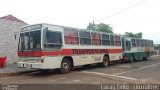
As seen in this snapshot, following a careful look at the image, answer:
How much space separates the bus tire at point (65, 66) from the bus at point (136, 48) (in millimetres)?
10792

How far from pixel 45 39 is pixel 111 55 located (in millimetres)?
9103

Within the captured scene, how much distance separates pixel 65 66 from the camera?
15711 mm

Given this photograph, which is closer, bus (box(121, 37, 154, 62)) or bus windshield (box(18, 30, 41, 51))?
bus windshield (box(18, 30, 41, 51))

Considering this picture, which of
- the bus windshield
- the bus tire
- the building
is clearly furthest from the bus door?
the bus windshield

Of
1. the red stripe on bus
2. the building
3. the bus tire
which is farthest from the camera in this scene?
the building

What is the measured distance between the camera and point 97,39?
19906 mm

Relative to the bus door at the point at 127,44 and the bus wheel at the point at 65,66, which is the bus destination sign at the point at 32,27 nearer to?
the bus wheel at the point at 65,66

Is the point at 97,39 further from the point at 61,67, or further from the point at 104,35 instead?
the point at 61,67

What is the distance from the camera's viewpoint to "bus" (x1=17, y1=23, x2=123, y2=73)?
14.1 metres

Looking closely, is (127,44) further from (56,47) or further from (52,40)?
(52,40)

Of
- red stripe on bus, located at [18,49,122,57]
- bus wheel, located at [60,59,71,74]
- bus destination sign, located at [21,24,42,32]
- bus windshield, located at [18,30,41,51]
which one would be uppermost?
bus destination sign, located at [21,24,42,32]

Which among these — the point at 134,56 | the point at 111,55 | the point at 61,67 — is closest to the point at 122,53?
the point at 111,55

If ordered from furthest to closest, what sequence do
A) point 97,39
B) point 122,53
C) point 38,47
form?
point 122,53 < point 97,39 < point 38,47

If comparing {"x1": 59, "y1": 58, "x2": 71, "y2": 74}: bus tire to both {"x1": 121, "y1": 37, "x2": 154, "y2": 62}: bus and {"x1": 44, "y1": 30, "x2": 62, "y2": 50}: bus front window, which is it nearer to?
{"x1": 44, "y1": 30, "x2": 62, "y2": 50}: bus front window
